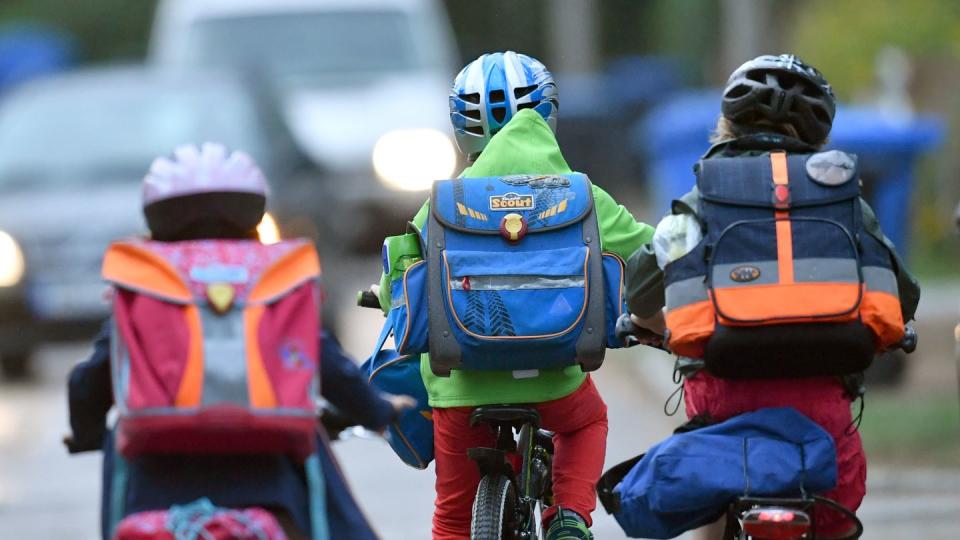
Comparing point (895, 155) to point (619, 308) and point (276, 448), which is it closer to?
point (619, 308)

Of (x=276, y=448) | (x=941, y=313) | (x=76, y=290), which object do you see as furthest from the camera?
(x=941, y=313)

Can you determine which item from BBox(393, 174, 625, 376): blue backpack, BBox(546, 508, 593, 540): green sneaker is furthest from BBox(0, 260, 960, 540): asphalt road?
BBox(393, 174, 625, 376): blue backpack

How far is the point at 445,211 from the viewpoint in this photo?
5672 mm

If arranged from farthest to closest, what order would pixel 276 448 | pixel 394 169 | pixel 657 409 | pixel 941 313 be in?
pixel 394 169 → pixel 941 313 → pixel 657 409 → pixel 276 448

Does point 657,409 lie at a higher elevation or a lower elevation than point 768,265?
lower

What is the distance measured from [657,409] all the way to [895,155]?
6.92 feet

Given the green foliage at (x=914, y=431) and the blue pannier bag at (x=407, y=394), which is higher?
the blue pannier bag at (x=407, y=394)

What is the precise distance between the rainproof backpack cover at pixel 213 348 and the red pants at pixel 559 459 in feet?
3.39

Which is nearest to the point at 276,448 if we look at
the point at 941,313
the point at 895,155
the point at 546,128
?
the point at 546,128

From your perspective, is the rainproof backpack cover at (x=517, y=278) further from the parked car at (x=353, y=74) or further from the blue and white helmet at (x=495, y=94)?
the parked car at (x=353, y=74)

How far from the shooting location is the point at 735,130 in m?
5.43

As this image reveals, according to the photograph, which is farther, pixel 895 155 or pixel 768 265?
pixel 895 155

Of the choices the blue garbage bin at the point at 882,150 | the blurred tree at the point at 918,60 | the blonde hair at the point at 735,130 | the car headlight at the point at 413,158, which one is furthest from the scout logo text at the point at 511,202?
the blurred tree at the point at 918,60

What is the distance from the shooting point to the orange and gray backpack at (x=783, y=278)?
498cm
